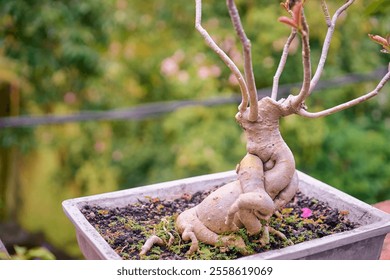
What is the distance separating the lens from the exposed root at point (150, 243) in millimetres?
1216

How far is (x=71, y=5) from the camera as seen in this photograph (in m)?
3.03

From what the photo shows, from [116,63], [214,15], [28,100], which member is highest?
[214,15]

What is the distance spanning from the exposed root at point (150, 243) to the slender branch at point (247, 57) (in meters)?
0.33

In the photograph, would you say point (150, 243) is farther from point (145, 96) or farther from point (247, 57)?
point (145, 96)

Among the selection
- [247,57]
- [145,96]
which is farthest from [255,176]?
[145,96]

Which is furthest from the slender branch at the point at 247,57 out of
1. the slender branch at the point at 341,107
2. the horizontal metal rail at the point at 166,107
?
the horizontal metal rail at the point at 166,107

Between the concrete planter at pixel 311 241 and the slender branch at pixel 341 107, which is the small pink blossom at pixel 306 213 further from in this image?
the slender branch at pixel 341 107

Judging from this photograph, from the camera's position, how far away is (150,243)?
1230mm

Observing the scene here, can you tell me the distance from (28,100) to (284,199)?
2.43 m

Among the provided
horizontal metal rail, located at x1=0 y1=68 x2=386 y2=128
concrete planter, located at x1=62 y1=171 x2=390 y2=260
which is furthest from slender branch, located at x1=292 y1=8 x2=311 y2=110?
horizontal metal rail, located at x1=0 y1=68 x2=386 y2=128

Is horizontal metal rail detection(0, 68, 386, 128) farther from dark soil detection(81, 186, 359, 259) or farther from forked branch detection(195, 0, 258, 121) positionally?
forked branch detection(195, 0, 258, 121)
